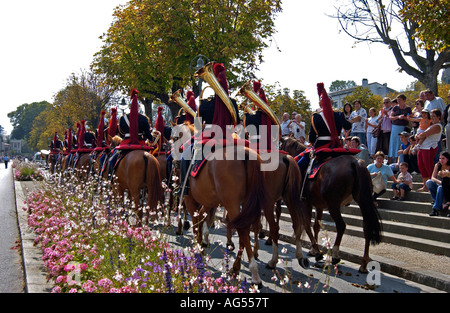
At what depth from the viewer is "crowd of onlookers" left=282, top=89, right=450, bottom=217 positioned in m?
9.84

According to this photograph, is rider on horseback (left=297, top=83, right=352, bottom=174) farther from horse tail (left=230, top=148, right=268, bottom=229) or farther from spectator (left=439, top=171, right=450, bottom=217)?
spectator (left=439, top=171, right=450, bottom=217)

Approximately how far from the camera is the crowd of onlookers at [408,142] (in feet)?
32.3

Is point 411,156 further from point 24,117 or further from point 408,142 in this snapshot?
point 24,117

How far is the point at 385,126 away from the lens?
47.8ft

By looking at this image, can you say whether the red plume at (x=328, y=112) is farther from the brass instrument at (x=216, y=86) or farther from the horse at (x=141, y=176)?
the horse at (x=141, y=176)

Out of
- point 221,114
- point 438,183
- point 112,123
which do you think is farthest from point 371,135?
point 221,114

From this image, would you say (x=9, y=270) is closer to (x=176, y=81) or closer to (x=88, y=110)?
(x=176, y=81)

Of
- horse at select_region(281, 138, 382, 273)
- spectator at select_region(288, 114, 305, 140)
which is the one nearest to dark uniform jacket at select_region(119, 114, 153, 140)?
horse at select_region(281, 138, 382, 273)

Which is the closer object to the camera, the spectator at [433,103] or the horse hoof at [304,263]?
the horse hoof at [304,263]

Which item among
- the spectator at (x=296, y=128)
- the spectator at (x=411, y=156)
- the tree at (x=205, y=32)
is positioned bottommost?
the spectator at (x=411, y=156)

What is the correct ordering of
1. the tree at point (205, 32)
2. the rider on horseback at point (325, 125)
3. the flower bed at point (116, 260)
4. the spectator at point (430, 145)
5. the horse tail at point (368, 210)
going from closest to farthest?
1. the flower bed at point (116, 260)
2. the horse tail at point (368, 210)
3. the rider on horseback at point (325, 125)
4. the spectator at point (430, 145)
5. the tree at point (205, 32)

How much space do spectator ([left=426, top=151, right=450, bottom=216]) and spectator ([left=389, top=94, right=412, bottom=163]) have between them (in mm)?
3903

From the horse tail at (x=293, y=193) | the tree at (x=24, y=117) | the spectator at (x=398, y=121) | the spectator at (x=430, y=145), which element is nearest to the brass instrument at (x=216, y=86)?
the horse tail at (x=293, y=193)

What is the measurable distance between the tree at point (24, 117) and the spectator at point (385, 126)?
157931 mm
